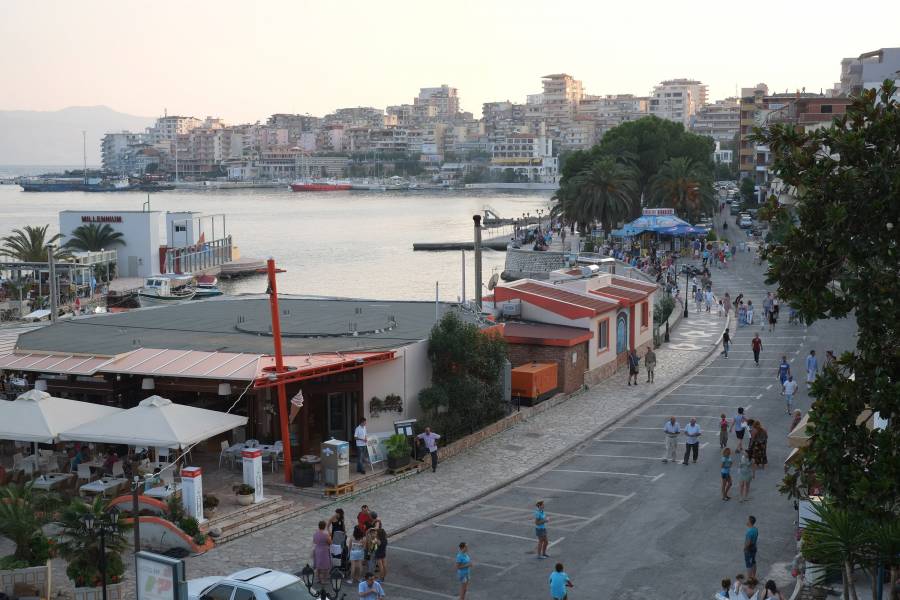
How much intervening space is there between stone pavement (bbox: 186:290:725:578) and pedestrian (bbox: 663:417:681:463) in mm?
2386

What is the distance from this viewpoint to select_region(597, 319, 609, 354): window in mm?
31683

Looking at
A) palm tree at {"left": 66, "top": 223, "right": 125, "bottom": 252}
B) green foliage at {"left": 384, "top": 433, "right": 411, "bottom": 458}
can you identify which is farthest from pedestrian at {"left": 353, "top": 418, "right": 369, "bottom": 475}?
palm tree at {"left": 66, "top": 223, "right": 125, "bottom": 252}

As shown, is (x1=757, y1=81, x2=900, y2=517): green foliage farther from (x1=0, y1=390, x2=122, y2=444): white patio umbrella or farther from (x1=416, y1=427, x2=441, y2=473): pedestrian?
(x1=0, y1=390, x2=122, y2=444): white patio umbrella

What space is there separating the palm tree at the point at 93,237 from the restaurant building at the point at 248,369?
39.5 metres

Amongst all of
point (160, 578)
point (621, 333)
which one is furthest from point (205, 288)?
point (160, 578)

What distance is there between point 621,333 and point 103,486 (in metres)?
19.0

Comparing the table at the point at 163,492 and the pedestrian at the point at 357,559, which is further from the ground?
the table at the point at 163,492

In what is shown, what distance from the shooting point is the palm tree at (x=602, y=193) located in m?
71.4

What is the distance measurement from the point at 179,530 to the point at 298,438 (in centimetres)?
569

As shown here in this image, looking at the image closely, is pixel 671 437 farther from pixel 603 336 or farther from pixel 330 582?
pixel 603 336

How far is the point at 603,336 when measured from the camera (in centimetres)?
3212

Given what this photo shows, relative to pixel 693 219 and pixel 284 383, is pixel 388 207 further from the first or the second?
pixel 284 383

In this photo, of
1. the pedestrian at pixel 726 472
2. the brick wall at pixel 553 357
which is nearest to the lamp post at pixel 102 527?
the pedestrian at pixel 726 472

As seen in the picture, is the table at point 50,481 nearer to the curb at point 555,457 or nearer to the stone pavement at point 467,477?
the stone pavement at point 467,477
